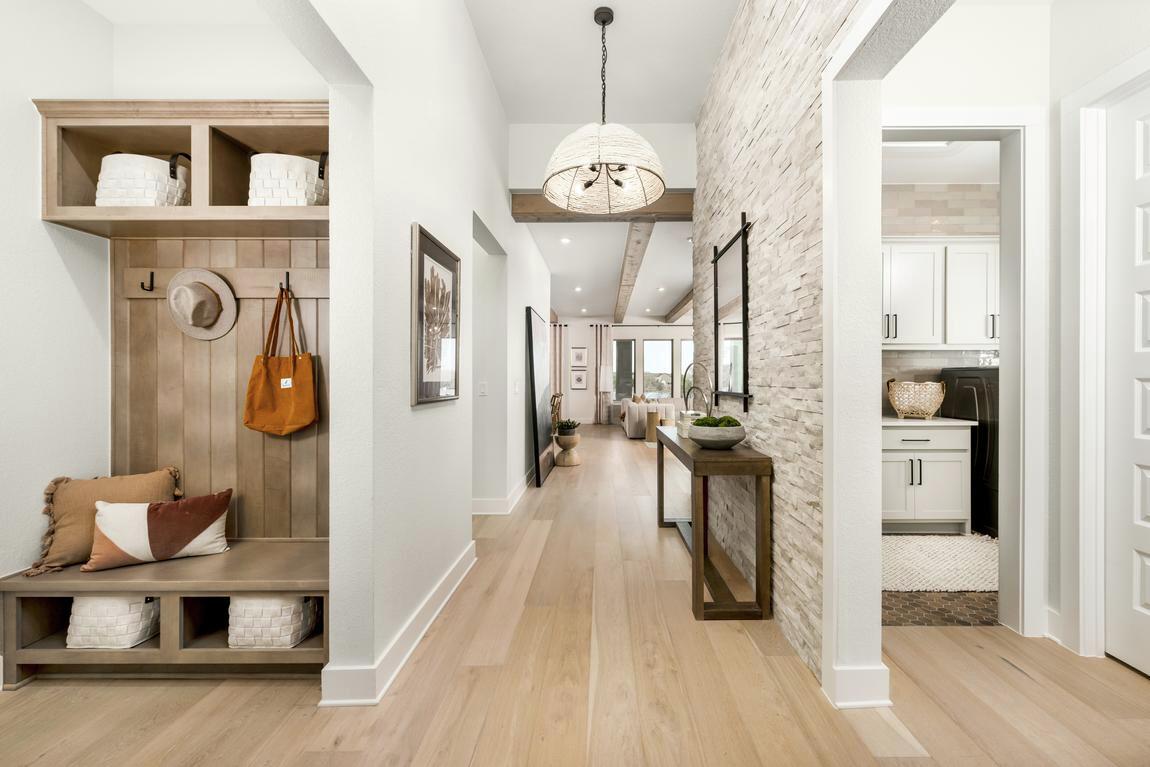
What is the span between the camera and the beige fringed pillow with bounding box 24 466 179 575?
69.2 inches

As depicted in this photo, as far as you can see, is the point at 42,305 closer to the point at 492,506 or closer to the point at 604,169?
the point at 604,169

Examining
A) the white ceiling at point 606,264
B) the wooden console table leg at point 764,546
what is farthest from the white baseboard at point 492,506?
the white ceiling at point 606,264

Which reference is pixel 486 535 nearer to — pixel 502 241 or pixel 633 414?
pixel 502 241

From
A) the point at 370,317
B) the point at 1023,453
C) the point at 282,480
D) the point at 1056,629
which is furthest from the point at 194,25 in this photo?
the point at 1056,629

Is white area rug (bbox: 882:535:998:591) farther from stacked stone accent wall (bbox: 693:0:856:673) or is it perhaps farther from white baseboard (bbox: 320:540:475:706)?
white baseboard (bbox: 320:540:475:706)

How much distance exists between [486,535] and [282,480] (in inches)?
65.8

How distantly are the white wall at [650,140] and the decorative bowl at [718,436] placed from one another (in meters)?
2.38

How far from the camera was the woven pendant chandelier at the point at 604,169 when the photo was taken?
85.4 inches

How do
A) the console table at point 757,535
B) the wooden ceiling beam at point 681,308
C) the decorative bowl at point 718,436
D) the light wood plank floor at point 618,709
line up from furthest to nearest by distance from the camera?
the wooden ceiling beam at point 681,308
the decorative bowl at point 718,436
the console table at point 757,535
the light wood plank floor at point 618,709

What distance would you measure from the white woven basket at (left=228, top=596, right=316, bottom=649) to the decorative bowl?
1.88 m

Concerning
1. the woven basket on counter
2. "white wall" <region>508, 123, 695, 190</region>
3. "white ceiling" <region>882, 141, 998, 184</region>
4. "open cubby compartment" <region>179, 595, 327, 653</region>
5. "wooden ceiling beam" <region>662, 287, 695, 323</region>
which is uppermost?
"white wall" <region>508, 123, 695, 190</region>

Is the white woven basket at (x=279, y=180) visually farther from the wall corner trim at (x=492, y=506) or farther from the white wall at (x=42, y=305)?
the wall corner trim at (x=492, y=506)

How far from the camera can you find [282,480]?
82.2 inches

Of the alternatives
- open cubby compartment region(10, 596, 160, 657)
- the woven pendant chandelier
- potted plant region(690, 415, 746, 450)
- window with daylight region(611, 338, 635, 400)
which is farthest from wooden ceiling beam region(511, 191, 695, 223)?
window with daylight region(611, 338, 635, 400)
